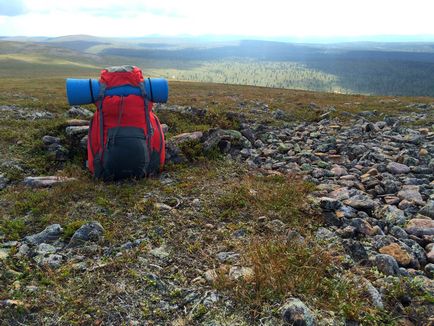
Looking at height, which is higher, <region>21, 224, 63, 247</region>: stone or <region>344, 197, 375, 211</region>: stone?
<region>344, 197, 375, 211</region>: stone

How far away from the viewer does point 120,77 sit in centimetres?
804

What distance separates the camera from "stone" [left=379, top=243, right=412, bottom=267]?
486cm

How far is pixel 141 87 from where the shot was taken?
8.09m

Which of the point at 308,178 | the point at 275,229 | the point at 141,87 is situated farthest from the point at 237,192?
the point at 141,87

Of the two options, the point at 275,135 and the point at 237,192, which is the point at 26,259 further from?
the point at 275,135

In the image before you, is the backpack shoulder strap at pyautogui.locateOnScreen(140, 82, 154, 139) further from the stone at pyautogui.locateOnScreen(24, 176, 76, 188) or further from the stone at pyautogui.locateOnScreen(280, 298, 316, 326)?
the stone at pyautogui.locateOnScreen(280, 298, 316, 326)

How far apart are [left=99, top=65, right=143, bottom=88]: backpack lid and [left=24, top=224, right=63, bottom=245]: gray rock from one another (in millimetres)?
3675

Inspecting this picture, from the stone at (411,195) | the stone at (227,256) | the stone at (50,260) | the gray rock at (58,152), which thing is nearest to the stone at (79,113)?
the gray rock at (58,152)

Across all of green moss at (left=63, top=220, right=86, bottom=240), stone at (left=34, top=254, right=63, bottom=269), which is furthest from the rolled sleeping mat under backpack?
stone at (left=34, top=254, right=63, bottom=269)

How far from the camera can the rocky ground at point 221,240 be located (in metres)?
3.92

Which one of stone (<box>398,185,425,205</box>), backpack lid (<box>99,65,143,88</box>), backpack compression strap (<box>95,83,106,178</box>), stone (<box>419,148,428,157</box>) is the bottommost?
stone (<box>398,185,425,205</box>)

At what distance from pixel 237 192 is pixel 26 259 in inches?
155

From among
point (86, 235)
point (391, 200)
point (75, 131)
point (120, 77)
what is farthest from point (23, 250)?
point (391, 200)

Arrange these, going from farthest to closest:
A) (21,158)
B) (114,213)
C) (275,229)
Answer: (21,158) < (114,213) < (275,229)
